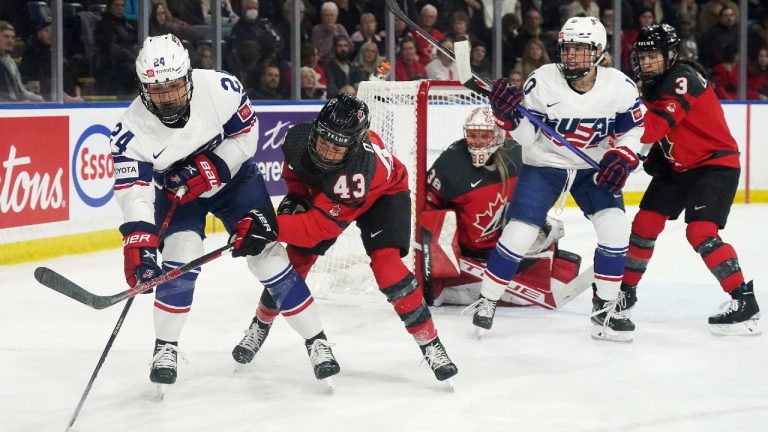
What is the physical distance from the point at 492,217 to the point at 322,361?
1461mm

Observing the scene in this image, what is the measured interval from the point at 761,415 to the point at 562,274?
1556 millimetres

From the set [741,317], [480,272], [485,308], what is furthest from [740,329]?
[480,272]

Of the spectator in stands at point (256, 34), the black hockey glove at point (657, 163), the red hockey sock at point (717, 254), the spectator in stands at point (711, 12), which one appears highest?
the spectator in stands at point (711, 12)

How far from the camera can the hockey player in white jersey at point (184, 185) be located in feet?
10.0

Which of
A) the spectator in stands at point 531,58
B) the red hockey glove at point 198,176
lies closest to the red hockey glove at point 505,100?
the red hockey glove at point 198,176

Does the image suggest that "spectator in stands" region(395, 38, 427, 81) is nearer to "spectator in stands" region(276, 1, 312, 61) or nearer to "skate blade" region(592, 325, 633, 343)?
"spectator in stands" region(276, 1, 312, 61)

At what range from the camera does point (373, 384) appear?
11.1 ft

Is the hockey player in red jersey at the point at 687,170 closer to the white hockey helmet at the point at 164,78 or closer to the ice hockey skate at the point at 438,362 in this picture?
the ice hockey skate at the point at 438,362

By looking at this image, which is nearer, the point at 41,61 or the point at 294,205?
the point at 294,205

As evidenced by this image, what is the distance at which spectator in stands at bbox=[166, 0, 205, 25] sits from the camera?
262 inches

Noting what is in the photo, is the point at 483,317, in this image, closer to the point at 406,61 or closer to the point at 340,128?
the point at 340,128

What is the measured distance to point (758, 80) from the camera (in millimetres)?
8648

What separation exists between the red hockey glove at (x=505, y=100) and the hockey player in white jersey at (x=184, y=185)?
0.98 metres

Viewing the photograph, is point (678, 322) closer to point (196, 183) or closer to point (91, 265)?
point (196, 183)
